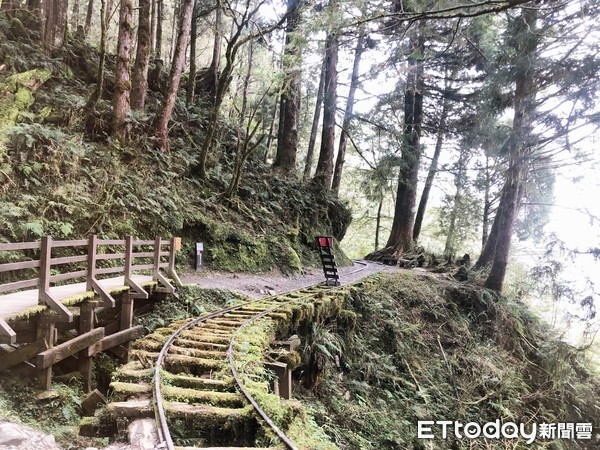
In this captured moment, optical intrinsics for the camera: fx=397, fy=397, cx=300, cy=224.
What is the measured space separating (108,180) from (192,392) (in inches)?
306

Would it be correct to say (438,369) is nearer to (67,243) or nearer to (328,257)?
(328,257)

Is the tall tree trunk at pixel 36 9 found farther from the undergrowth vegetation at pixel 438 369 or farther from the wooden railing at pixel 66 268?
the undergrowth vegetation at pixel 438 369

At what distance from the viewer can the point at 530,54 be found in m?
11.5

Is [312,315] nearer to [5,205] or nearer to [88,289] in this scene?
[88,289]

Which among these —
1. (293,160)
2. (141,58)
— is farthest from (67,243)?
(293,160)

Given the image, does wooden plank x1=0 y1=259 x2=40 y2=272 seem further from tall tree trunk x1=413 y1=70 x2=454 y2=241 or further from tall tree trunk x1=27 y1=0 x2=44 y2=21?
tall tree trunk x1=413 y1=70 x2=454 y2=241

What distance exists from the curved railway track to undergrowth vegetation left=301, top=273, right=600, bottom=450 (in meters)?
2.87

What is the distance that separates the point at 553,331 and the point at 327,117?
13.9 m

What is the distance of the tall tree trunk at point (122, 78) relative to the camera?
1155 centimetres

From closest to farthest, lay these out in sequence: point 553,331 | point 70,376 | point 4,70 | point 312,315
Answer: point 70,376
point 312,315
point 4,70
point 553,331

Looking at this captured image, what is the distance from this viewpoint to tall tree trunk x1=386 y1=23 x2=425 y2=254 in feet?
64.2

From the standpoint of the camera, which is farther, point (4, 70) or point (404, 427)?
point (4, 70)

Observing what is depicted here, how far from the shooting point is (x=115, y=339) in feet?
22.9

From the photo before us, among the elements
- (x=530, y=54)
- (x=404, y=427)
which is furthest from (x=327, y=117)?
(x=404, y=427)
